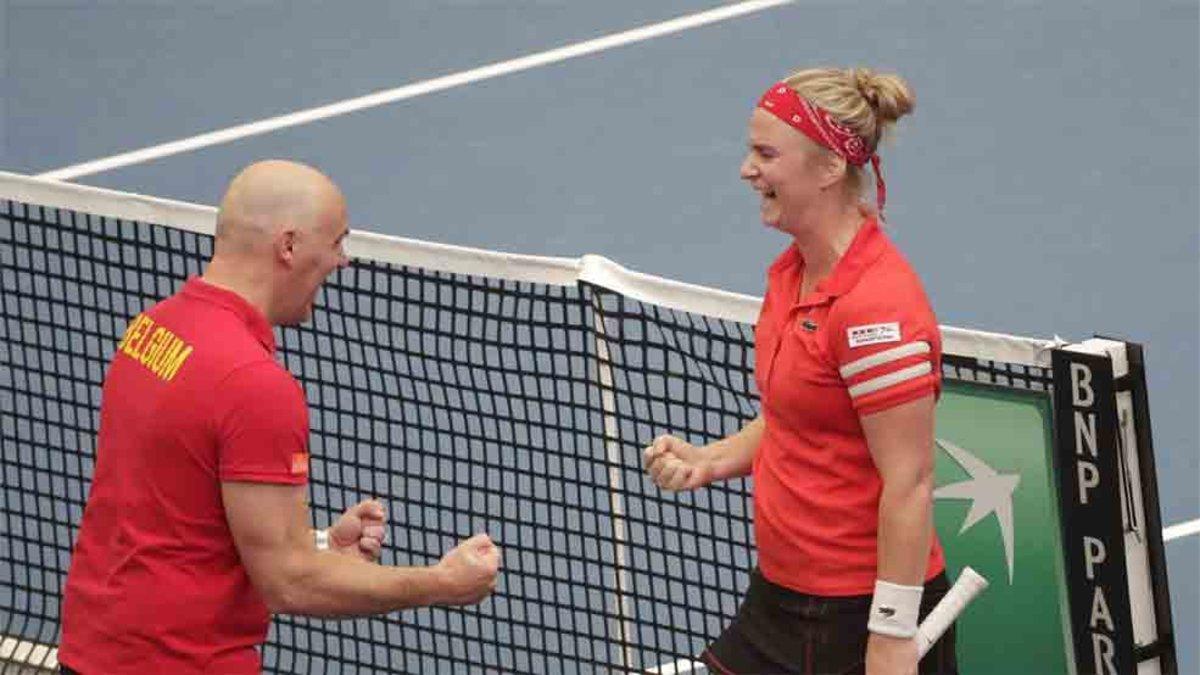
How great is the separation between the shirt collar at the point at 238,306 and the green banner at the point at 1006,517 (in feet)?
4.99

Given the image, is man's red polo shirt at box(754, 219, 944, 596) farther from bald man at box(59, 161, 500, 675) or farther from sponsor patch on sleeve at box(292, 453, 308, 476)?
sponsor patch on sleeve at box(292, 453, 308, 476)

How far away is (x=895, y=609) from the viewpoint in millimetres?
4727

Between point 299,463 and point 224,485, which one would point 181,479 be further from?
point 299,463

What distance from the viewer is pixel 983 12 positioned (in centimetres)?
1169

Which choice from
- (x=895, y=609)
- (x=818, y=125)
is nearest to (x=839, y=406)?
(x=895, y=609)

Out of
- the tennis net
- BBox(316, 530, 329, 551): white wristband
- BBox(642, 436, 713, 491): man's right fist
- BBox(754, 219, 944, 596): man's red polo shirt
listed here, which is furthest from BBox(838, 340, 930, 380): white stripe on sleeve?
BBox(316, 530, 329, 551): white wristband

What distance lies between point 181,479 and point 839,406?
1.19 metres

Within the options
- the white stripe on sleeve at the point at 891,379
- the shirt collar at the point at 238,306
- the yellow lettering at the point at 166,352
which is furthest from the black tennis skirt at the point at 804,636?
the yellow lettering at the point at 166,352

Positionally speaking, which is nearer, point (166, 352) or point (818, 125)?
point (166, 352)

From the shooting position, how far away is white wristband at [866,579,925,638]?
4.73 m

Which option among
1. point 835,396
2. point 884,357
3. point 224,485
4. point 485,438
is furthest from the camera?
point 485,438

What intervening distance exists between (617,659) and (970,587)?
6.04ft

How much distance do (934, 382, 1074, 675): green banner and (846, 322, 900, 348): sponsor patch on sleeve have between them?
77 cm

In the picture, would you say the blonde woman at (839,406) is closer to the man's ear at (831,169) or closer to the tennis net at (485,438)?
the man's ear at (831,169)
